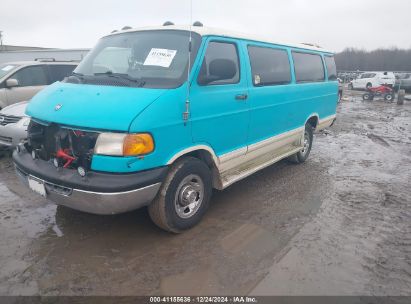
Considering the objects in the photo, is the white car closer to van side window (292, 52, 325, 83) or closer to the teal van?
van side window (292, 52, 325, 83)

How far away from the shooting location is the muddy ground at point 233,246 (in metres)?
2.86

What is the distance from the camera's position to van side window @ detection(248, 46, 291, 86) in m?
4.36

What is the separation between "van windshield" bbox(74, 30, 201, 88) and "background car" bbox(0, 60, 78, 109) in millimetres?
4949

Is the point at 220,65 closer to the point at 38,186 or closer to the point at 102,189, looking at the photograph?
the point at 102,189

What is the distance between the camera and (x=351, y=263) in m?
3.22

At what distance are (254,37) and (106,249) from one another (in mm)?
3290

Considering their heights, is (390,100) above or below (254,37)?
below

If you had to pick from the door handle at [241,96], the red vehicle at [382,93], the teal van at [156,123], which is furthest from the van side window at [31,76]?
the red vehicle at [382,93]

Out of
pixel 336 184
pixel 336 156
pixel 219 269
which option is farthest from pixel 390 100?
pixel 219 269

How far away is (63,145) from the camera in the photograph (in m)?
3.23

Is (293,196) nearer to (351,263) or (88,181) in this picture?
(351,263)

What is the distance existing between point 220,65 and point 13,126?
422 cm

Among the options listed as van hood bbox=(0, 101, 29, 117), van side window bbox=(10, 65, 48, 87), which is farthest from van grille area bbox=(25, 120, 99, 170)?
van side window bbox=(10, 65, 48, 87)

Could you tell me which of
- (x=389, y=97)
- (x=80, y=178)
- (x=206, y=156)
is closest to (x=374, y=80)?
(x=389, y=97)
